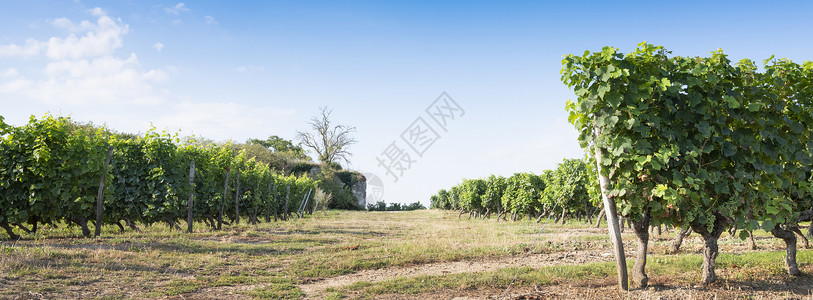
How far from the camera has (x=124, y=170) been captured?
504 inches

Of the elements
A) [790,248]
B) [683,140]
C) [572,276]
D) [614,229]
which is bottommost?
[572,276]

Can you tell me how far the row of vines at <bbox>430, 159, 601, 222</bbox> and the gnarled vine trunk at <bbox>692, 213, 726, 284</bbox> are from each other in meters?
1.45

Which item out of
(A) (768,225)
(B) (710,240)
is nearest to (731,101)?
(A) (768,225)

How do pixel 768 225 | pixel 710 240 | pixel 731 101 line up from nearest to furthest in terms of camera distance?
pixel 731 101 → pixel 768 225 → pixel 710 240

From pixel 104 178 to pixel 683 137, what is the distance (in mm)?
12788

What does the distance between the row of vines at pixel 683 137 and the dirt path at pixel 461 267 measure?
2478mm

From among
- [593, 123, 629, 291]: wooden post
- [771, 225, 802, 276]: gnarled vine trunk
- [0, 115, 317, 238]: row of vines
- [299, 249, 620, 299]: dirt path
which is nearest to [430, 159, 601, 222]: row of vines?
[593, 123, 629, 291]: wooden post

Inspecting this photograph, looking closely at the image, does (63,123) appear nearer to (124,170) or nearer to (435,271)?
(124,170)

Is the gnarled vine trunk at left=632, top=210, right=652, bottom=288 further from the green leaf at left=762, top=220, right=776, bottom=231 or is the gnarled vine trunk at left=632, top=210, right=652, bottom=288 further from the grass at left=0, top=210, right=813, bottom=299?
the green leaf at left=762, top=220, right=776, bottom=231

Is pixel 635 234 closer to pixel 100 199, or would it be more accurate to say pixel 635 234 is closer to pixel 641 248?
pixel 641 248

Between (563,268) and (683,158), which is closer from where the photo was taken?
(683,158)

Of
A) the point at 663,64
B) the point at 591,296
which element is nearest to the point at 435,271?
the point at 591,296

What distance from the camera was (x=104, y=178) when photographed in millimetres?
11438

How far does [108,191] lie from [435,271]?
9186 mm
